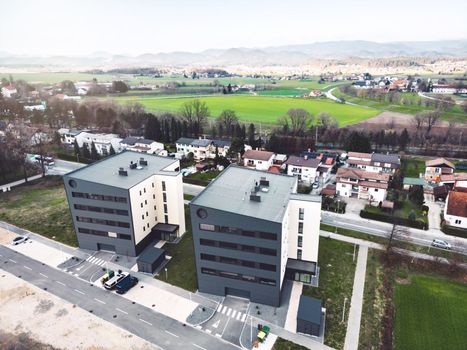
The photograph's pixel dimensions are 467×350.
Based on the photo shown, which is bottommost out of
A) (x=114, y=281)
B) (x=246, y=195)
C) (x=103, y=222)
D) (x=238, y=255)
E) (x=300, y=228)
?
(x=114, y=281)

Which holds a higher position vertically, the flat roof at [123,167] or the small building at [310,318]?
the flat roof at [123,167]

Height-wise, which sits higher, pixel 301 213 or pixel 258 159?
pixel 301 213

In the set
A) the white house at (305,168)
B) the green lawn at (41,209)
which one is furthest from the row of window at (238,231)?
the white house at (305,168)

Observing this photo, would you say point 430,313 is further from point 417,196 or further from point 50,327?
point 50,327

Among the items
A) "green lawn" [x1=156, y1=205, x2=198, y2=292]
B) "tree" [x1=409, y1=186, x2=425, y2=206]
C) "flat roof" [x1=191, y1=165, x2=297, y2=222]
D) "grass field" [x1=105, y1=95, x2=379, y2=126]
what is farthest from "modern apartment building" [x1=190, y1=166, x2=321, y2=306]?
"grass field" [x1=105, y1=95, x2=379, y2=126]

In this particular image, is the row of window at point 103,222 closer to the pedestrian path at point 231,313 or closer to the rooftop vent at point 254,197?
the pedestrian path at point 231,313

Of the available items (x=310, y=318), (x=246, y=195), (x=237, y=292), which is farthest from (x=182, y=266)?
(x=310, y=318)

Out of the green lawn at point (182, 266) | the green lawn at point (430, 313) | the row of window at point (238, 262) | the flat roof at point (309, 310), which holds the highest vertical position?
the row of window at point (238, 262)
